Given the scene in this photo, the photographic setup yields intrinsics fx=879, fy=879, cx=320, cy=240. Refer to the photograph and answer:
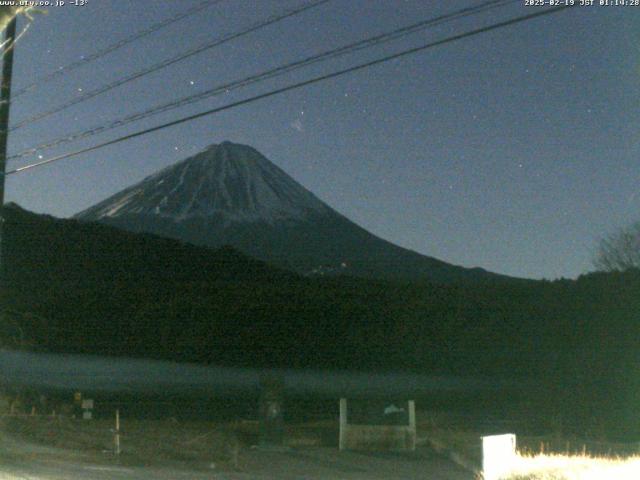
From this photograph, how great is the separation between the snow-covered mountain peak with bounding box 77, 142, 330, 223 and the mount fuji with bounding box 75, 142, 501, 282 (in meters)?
0.14

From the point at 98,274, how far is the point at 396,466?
139ft

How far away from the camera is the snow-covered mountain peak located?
123713mm

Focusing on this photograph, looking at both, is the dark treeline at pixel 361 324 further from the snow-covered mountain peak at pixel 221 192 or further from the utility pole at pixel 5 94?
the snow-covered mountain peak at pixel 221 192

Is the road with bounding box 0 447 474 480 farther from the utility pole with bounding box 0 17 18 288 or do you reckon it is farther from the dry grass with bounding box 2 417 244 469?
the utility pole with bounding box 0 17 18 288

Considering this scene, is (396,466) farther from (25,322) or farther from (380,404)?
(25,322)

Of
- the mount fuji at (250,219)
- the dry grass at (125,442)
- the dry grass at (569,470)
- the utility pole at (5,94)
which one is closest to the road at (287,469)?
the dry grass at (125,442)

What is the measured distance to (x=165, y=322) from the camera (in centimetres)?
4472

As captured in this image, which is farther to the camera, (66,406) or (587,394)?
(587,394)

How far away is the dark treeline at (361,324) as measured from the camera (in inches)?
1417

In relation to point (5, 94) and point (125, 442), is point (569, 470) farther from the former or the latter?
point (5, 94)

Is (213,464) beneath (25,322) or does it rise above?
beneath

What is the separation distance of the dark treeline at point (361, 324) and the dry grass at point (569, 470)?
18317mm

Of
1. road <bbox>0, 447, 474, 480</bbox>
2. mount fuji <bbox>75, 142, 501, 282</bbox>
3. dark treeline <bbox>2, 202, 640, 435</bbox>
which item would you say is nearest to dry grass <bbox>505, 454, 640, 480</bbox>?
road <bbox>0, 447, 474, 480</bbox>

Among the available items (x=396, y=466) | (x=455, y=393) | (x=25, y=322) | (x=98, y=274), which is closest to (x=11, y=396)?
(x=396, y=466)
